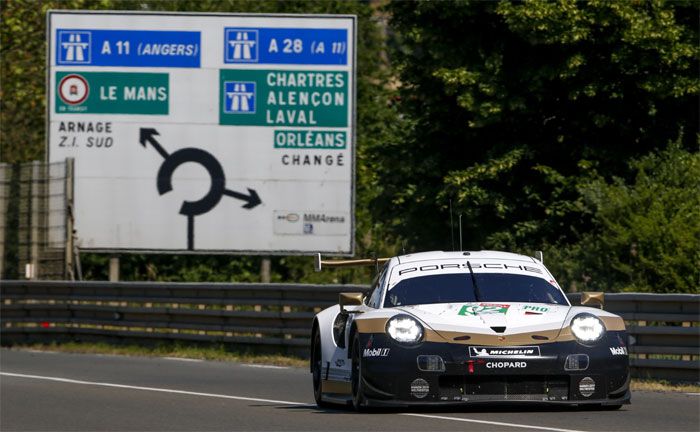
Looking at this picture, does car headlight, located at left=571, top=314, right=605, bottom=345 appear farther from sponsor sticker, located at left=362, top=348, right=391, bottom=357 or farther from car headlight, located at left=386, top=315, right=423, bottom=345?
sponsor sticker, located at left=362, top=348, right=391, bottom=357

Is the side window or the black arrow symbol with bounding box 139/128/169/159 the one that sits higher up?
the black arrow symbol with bounding box 139/128/169/159

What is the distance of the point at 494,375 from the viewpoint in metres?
10.5

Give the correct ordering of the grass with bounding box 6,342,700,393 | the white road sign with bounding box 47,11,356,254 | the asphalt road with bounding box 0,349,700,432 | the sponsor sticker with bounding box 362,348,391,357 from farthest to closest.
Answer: the white road sign with bounding box 47,11,356,254, the grass with bounding box 6,342,700,393, the asphalt road with bounding box 0,349,700,432, the sponsor sticker with bounding box 362,348,391,357

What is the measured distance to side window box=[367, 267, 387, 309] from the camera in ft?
39.5

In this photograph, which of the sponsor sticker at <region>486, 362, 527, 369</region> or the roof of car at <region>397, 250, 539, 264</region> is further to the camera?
the roof of car at <region>397, 250, 539, 264</region>

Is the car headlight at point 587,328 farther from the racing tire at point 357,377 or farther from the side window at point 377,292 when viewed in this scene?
the side window at point 377,292

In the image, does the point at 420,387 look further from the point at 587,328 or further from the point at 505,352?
the point at 587,328

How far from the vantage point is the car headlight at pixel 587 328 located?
10758 millimetres

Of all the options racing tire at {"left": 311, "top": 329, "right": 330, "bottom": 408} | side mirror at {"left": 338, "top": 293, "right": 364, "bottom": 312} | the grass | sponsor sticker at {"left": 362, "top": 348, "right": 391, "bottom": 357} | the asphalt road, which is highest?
side mirror at {"left": 338, "top": 293, "right": 364, "bottom": 312}

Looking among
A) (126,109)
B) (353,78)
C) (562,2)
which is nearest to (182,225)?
(126,109)

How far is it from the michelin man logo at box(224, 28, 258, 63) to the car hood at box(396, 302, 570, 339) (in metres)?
17.0

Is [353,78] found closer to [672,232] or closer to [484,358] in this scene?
[672,232]

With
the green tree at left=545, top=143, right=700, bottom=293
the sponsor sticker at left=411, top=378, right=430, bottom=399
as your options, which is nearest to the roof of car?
the sponsor sticker at left=411, top=378, right=430, bottom=399

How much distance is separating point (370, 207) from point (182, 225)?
4894 millimetres
